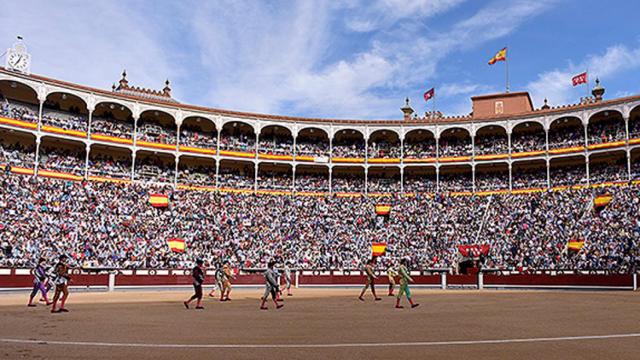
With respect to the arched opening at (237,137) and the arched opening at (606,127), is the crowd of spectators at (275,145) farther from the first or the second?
the arched opening at (606,127)

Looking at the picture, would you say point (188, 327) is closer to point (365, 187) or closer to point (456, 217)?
point (456, 217)

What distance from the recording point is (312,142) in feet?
162

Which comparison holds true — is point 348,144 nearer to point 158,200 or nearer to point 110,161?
point 158,200

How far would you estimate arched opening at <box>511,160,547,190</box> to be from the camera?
44.0 m

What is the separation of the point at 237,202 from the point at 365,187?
1126 centimetres

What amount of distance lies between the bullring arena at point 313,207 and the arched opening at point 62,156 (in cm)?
15

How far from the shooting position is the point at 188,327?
10781 millimetres

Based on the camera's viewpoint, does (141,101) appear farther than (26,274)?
Yes

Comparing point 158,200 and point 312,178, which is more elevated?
point 312,178

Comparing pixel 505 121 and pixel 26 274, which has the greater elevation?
pixel 505 121

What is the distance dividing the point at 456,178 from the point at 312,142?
12957 millimetres

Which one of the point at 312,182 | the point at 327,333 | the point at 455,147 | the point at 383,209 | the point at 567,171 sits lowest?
the point at 327,333

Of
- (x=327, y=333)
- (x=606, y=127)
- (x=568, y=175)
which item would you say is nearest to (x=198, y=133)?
(x=568, y=175)

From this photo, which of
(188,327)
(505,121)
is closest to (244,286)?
(188,327)
